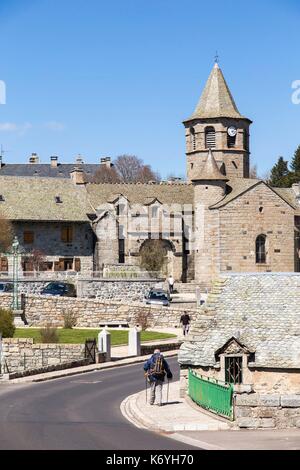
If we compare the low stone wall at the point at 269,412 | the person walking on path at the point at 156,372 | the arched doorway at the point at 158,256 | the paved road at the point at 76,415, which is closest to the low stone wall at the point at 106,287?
the arched doorway at the point at 158,256

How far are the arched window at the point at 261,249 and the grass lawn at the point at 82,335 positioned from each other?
875 inches

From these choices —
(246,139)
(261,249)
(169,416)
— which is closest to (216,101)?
(246,139)

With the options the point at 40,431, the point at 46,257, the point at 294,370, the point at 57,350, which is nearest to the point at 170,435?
the point at 40,431

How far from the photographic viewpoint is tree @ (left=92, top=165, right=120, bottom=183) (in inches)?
4461

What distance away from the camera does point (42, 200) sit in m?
72.3

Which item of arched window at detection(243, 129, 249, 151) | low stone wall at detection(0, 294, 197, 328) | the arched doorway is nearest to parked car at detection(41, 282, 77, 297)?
low stone wall at detection(0, 294, 197, 328)

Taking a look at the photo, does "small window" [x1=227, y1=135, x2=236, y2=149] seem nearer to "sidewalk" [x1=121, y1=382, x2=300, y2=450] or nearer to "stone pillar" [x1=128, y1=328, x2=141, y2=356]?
"stone pillar" [x1=128, y1=328, x2=141, y2=356]

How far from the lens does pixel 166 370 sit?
25.4m

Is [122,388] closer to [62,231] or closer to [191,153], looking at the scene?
[62,231]

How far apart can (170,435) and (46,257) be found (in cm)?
5139

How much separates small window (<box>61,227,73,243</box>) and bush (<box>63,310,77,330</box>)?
706 inches

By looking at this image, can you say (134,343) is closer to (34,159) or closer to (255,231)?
(255,231)

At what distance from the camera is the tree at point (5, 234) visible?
219 ft

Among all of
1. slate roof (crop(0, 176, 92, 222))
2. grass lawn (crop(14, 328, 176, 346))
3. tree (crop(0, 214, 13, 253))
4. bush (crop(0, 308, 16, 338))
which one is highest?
slate roof (crop(0, 176, 92, 222))
